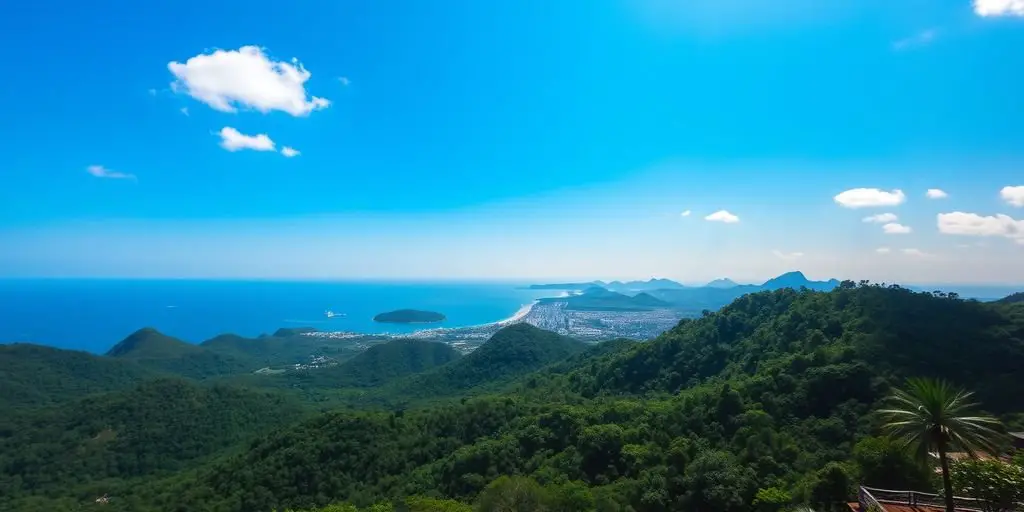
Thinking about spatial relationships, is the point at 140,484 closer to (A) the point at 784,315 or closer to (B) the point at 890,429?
(B) the point at 890,429

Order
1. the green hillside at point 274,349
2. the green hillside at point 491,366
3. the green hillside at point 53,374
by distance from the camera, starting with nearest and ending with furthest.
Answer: the green hillside at point 53,374 → the green hillside at point 491,366 → the green hillside at point 274,349

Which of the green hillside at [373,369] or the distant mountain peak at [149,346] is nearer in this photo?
the green hillside at [373,369]

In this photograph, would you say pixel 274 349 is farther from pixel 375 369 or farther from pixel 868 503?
pixel 868 503

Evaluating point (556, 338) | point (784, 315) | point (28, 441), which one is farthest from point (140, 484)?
point (556, 338)

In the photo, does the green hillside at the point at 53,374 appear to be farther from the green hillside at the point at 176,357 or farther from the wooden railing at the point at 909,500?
the wooden railing at the point at 909,500

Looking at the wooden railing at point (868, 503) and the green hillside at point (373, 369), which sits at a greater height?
the wooden railing at point (868, 503)

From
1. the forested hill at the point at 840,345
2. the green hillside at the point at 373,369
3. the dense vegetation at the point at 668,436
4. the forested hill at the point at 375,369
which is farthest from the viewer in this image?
the forested hill at the point at 375,369

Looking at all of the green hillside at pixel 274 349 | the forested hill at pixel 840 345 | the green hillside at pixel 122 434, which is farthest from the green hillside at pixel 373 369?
the forested hill at pixel 840 345

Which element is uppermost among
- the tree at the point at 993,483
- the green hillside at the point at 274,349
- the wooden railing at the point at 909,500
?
the tree at the point at 993,483
